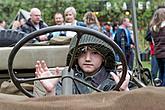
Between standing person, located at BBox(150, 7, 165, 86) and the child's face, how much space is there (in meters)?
5.75

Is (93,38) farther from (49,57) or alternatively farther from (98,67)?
(49,57)

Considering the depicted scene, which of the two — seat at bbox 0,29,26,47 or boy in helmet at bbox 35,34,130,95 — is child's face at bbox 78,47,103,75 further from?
seat at bbox 0,29,26,47

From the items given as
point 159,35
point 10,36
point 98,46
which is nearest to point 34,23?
point 159,35

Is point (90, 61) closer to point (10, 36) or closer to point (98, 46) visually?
point (98, 46)

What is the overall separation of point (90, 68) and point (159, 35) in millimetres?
6143

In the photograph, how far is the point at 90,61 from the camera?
319cm

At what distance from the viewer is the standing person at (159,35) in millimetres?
8875

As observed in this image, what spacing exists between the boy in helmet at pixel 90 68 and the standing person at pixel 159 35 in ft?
18.8

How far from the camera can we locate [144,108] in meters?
1.94

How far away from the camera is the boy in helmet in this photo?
290cm

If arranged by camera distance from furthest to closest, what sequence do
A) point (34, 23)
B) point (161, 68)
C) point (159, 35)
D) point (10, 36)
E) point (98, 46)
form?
1. point (161, 68)
2. point (159, 35)
3. point (34, 23)
4. point (10, 36)
5. point (98, 46)

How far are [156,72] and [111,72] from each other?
720 centimetres

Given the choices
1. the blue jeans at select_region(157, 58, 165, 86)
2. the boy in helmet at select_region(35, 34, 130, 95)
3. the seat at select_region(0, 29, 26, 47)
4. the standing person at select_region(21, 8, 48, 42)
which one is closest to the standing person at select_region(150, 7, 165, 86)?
the blue jeans at select_region(157, 58, 165, 86)

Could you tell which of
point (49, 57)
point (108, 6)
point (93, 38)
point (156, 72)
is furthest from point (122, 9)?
point (93, 38)
